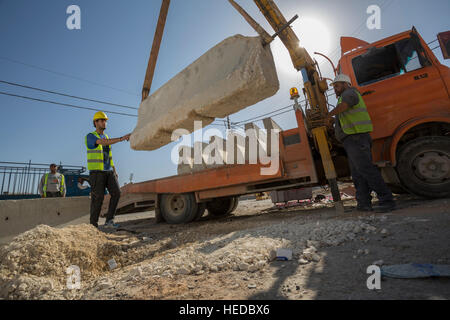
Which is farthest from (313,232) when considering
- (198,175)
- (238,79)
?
(198,175)

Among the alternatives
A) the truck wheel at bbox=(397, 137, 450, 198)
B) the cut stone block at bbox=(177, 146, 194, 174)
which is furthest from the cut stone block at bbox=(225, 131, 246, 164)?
the truck wheel at bbox=(397, 137, 450, 198)

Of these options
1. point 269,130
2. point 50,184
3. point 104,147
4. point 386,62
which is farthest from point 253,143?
point 50,184

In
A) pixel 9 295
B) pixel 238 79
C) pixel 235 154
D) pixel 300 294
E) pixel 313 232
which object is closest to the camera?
pixel 300 294

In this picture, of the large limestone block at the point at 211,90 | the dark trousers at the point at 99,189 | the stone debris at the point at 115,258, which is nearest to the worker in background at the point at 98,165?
the dark trousers at the point at 99,189

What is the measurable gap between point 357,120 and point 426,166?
4.24ft

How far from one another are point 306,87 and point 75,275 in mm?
4329

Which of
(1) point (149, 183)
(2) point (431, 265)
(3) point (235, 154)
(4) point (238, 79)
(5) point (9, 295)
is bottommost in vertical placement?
(5) point (9, 295)

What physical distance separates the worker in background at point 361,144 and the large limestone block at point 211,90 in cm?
124

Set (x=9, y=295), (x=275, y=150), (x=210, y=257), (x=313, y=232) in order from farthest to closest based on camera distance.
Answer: (x=275, y=150) < (x=313, y=232) < (x=210, y=257) < (x=9, y=295)

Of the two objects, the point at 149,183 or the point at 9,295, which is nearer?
the point at 9,295

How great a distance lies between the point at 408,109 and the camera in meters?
3.37

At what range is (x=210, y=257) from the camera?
1938 millimetres

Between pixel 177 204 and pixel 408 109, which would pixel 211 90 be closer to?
pixel 408 109

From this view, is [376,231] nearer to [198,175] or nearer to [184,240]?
[184,240]
